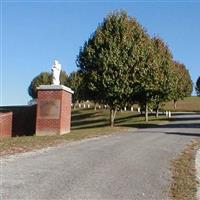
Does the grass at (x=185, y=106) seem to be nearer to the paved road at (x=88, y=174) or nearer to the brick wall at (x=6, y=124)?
the brick wall at (x=6, y=124)

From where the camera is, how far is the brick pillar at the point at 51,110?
926 inches

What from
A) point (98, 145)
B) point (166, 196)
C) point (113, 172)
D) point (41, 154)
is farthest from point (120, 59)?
point (166, 196)

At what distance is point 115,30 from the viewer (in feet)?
116

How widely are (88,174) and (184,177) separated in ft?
7.10

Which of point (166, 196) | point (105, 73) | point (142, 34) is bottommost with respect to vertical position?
point (166, 196)

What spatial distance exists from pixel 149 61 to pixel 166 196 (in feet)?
88.6

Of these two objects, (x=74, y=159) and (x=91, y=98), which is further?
(x=91, y=98)

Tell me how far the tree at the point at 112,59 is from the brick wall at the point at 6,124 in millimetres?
9693

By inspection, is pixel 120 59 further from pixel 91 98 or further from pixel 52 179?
pixel 52 179

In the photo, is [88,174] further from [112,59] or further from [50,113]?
[112,59]

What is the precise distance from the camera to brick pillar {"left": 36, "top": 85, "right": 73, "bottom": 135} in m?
23.5

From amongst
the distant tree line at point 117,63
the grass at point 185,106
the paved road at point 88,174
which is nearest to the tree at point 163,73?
the distant tree line at point 117,63

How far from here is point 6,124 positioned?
82.2 ft

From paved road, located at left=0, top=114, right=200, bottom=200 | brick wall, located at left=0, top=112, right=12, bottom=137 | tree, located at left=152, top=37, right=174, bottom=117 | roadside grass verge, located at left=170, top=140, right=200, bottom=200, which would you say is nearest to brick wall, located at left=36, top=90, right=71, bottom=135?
brick wall, located at left=0, top=112, right=12, bottom=137
